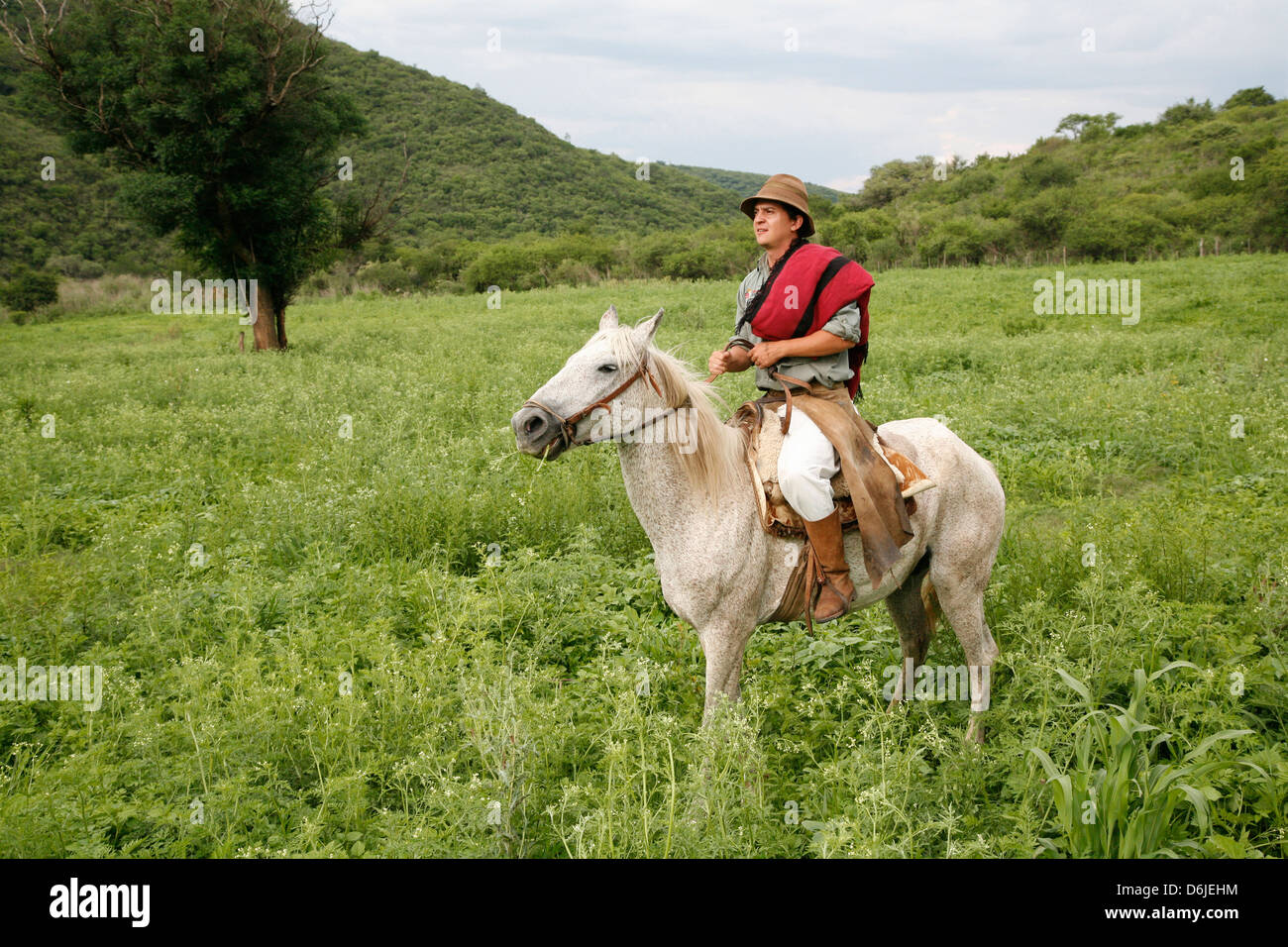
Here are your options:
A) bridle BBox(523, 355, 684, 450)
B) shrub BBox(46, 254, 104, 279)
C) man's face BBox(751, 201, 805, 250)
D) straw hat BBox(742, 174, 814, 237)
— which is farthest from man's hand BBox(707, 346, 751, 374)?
shrub BBox(46, 254, 104, 279)

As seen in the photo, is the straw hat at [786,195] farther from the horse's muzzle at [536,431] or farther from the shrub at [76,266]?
the shrub at [76,266]

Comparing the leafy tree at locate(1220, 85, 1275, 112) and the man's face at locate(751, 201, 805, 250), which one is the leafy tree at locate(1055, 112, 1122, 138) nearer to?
the leafy tree at locate(1220, 85, 1275, 112)

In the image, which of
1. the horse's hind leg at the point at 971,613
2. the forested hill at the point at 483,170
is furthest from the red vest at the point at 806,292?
the forested hill at the point at 483,170

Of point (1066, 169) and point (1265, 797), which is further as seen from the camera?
point (1066, 169)

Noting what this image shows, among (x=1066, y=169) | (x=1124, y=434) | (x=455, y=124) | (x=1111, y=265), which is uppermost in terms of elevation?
(x=455, y=124)

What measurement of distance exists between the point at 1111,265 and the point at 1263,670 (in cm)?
3323

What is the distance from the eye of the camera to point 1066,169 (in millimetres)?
59875

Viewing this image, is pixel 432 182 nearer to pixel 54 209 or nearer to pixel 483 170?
pixel 483 170

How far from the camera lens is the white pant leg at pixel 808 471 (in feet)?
11.0

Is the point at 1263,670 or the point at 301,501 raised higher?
the point at 301,501

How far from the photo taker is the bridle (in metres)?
3.12
